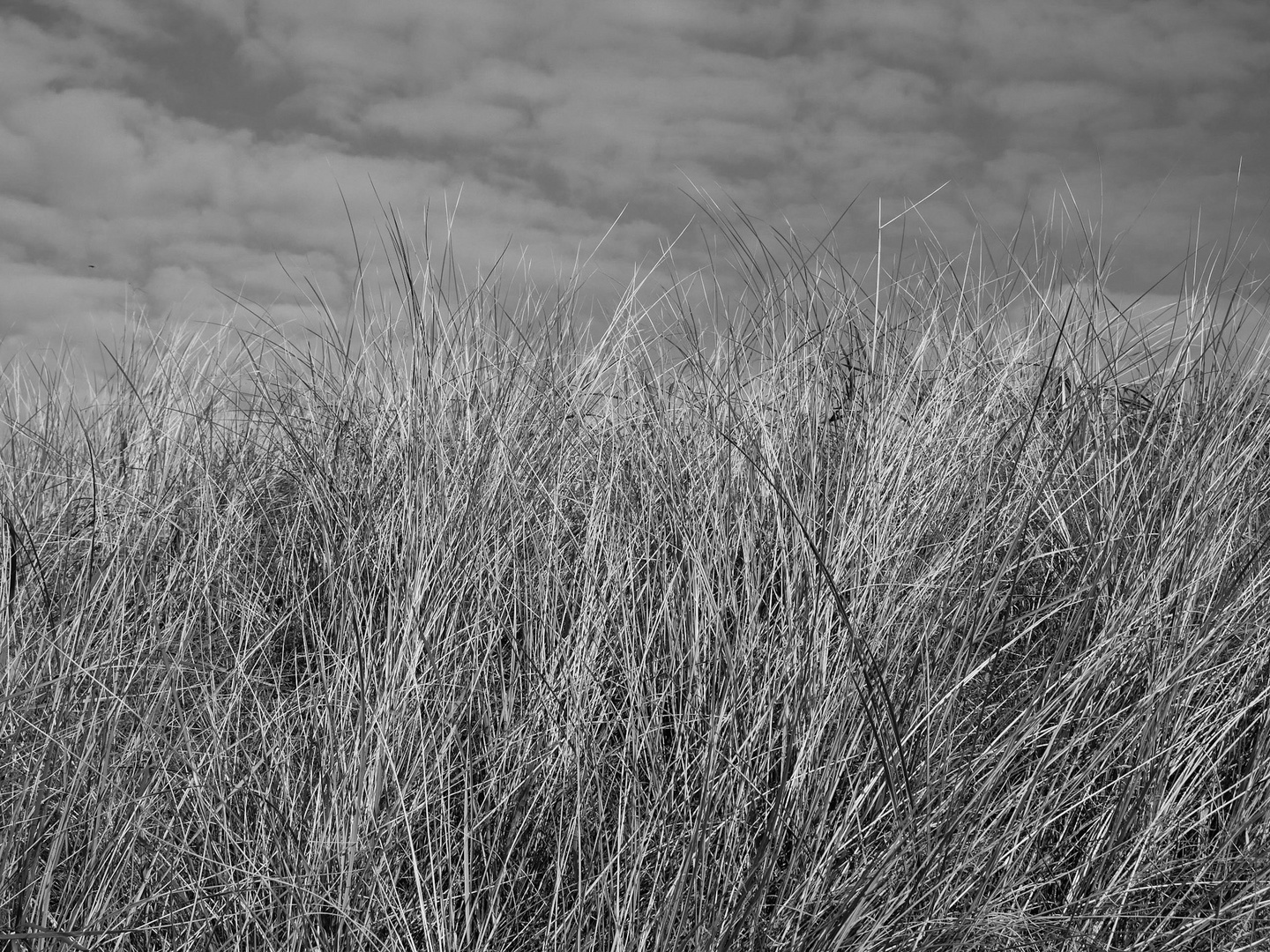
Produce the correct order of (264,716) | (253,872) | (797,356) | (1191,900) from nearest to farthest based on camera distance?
(253,872) → (1191,900) → (264,716) → (797,356)

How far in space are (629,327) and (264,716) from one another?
5.10 feet

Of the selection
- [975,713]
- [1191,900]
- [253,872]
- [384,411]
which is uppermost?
[384,411]

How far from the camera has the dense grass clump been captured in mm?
1461

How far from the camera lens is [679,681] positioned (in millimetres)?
1684

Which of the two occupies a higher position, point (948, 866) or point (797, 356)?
point (797, 356)

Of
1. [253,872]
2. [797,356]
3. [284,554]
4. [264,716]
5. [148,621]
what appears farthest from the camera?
[797,356]

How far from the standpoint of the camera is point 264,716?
1.70 m

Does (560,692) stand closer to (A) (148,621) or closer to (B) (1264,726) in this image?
(A) (148,621)

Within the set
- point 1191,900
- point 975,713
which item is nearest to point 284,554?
point 975,713

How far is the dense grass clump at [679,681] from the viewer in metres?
1.46

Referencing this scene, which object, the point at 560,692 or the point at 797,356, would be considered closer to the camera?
the point at 560,692

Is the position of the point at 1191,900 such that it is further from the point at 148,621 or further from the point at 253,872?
the point at 148,621

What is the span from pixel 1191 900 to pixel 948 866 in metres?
0.46

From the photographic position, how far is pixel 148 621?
2.02m
